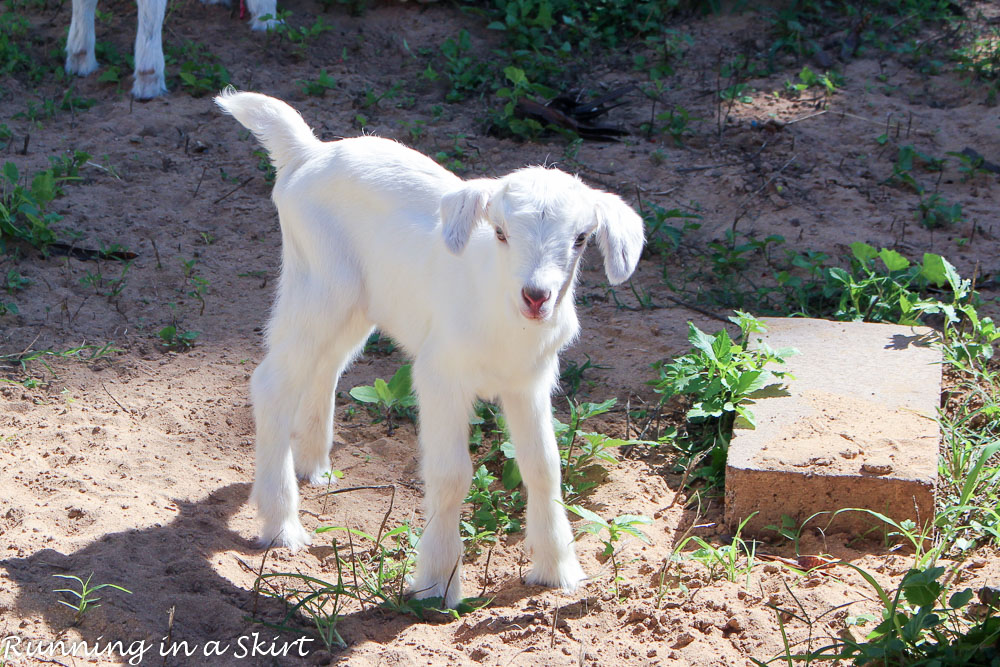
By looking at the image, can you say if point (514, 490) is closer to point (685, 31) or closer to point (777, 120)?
point (777, 120)

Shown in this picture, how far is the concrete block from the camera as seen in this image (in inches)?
148

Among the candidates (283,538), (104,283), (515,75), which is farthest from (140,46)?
(283,538)

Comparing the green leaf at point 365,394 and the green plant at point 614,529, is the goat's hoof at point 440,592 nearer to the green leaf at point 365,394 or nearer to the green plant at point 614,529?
the green plant at point 614,529

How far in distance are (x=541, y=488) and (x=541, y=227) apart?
1013mm

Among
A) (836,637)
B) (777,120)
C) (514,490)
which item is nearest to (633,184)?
(777,120)

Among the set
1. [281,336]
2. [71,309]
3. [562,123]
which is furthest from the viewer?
[562,123]

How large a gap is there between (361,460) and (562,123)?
3.52 meters

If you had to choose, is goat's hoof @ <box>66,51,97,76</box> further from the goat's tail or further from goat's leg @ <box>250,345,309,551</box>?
goat's leg @ <box>250,345,309,551</box>

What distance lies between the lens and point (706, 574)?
3584 millimetres

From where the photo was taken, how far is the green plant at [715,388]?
4254 mm

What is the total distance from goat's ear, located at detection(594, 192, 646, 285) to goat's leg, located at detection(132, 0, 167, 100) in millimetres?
5053

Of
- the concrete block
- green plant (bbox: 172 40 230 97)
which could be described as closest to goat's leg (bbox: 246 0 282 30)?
green plant (bbox: 172 40 230 97)

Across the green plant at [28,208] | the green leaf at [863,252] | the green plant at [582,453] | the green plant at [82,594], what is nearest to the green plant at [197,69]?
the green plant at [28,208]

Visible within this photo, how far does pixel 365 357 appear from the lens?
5242 millimetres
